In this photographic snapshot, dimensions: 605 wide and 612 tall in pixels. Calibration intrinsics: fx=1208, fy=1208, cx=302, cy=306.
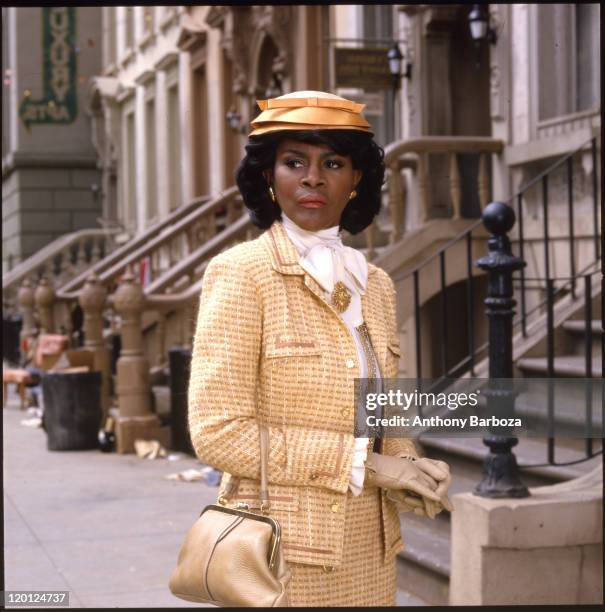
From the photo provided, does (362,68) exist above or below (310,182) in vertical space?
above

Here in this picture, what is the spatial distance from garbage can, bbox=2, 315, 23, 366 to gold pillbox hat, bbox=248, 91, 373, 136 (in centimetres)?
1830

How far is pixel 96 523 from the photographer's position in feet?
25.4

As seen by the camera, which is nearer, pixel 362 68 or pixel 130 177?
pixel 362 68

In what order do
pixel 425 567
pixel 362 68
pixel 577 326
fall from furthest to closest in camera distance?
pixel 362 68
pixel 577 326
pixel 425 567

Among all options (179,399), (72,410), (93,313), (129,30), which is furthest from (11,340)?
(179,399)

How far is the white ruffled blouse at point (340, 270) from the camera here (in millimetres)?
2775

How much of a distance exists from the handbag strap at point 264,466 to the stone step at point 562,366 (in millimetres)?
4149

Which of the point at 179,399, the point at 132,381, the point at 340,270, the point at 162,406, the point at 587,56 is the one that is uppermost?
the point at 587,56

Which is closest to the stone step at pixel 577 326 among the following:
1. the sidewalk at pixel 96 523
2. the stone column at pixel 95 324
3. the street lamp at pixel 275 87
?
the sidewalk at pixel 96 523

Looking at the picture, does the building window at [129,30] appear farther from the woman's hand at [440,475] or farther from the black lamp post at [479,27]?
the woman's hand at [440,475]

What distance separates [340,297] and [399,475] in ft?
1.45

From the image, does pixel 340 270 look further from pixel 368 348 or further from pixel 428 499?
pixel 428 499

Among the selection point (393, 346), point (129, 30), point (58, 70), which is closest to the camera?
point (393, 346)

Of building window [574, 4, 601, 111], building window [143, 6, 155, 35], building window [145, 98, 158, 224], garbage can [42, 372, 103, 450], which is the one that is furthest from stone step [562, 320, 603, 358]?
building window [143, 6, 155, 35]
